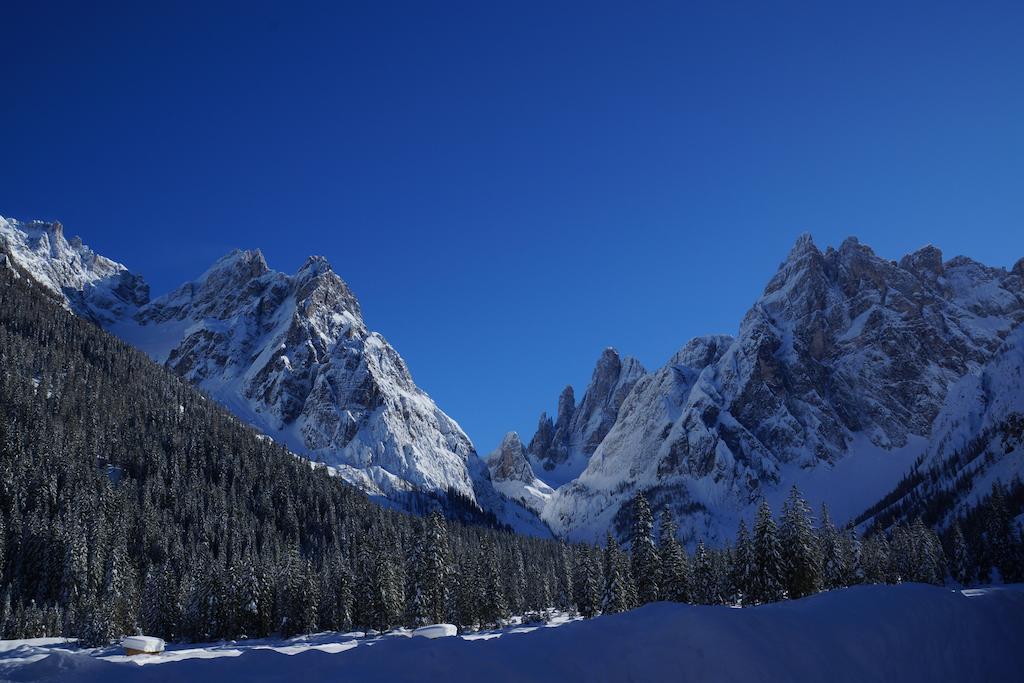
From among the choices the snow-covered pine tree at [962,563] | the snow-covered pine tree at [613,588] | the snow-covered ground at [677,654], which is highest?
the snow-covered ground at [677,654]

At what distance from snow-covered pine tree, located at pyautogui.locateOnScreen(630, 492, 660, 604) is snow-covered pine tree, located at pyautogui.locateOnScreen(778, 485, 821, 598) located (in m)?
11.0

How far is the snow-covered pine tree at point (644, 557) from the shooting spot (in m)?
59.4

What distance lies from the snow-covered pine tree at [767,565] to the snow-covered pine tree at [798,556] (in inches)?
39.2

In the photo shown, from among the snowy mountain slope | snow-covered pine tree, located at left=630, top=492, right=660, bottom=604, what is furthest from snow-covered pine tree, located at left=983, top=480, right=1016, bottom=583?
the snowy mountain slope

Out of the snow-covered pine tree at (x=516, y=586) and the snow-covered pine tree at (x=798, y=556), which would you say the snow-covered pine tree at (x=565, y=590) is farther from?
the snow-covered pine tree at (x=798, y=556)

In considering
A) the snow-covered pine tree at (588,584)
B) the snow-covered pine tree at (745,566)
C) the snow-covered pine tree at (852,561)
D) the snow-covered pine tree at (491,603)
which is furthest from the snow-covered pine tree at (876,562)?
the snow-covered pine tree at (491,603)

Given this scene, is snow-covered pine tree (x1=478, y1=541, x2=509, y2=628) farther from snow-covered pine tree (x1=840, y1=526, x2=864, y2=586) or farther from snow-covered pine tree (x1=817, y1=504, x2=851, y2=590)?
snow-covered pine tree (x1=840, y1=526, x2=864, y2=586)

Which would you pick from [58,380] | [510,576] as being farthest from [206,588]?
[58,380]

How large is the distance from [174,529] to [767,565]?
86.1 meters

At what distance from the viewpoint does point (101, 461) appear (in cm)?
11200

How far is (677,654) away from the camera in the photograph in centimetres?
1298

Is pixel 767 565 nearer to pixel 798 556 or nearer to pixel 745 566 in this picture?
pixel 745 566

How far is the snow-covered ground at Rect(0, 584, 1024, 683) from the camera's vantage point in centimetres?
1105

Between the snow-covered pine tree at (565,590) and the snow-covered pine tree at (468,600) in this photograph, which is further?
the snow-covered pine tree at (565,590)
